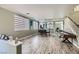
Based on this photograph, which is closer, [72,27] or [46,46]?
[46,46]

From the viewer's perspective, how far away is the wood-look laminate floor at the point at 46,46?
2037 millimetres

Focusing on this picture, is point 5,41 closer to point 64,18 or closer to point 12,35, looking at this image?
point 12,35

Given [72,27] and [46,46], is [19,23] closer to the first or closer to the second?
[46,46]

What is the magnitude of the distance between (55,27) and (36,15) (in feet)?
1.58

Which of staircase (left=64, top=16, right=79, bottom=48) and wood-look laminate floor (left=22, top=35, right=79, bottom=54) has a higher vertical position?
staircase (left=64, top=16, right=79, bottom=48)

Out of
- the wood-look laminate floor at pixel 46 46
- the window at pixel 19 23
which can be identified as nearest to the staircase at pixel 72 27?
the wood-look laminate floor at pixel 46 46

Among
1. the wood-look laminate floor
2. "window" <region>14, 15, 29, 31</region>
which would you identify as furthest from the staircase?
"window" <region>14, 15, 29, 31</region>

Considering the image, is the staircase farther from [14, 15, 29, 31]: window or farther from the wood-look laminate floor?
[14, 15, 29, 31]: window

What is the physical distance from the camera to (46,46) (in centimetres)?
214

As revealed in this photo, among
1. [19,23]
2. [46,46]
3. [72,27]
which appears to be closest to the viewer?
[19,23]

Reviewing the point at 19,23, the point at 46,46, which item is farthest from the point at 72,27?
the point at 19,23

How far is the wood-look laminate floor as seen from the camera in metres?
2.04
